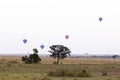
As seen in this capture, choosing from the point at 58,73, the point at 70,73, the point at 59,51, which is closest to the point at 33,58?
the point at 59,51

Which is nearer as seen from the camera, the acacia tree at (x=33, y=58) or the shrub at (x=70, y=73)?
the shrub at (x=70, y=73)

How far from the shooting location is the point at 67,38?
6362 cm

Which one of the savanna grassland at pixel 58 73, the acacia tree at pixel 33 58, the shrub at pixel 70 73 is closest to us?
the savanna grassland at pixel 58 73

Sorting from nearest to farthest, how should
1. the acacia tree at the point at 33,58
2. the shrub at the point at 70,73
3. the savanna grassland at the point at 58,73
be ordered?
the savanna grassland at the point at 58,73 → the shrub at the point at 70,73 → the acacia tree at the point at 33,58

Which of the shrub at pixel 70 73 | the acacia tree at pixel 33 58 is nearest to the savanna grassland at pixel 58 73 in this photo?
the shrub at pixel 70 73

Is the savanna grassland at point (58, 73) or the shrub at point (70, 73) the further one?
the shrub at point (70, 73)

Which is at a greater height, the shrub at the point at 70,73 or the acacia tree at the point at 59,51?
the acacia tree at the point at 59,51

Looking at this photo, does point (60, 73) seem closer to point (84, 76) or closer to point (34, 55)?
point (84, 76)

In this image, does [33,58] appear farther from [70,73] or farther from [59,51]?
[70,73]

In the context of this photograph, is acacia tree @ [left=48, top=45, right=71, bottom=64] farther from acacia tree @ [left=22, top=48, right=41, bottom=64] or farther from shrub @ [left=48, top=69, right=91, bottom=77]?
shrub @ [left=48, top=69, right=91, bottom=77]

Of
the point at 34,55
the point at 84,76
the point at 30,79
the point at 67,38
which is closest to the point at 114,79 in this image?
the point at 84,76

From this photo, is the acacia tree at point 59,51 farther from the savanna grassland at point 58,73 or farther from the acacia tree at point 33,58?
the savanna grassland at point 58,73

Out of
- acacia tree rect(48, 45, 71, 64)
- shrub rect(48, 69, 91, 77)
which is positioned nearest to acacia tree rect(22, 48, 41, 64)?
acacia tree rect(48, 45, 71, 64)

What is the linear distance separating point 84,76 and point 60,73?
2483mm
